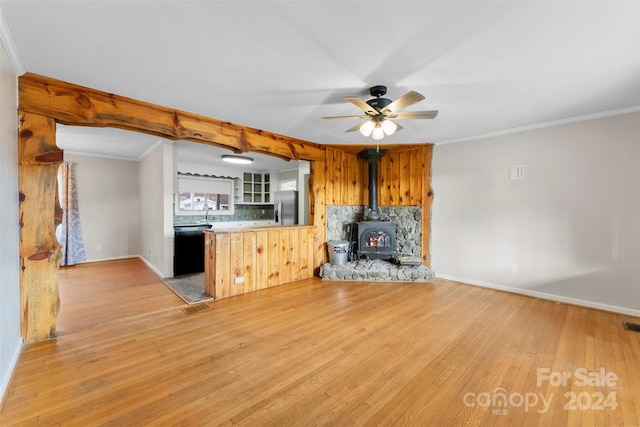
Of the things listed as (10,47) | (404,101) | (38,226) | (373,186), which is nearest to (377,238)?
(373,186)

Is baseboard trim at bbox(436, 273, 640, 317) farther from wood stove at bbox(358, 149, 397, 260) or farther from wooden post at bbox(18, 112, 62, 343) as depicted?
wooden post at bbox(18, 112, 62, 343)

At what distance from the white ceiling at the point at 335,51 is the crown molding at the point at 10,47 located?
0.11 ft

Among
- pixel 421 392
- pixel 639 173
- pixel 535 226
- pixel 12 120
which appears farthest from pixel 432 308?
pixel 12 120

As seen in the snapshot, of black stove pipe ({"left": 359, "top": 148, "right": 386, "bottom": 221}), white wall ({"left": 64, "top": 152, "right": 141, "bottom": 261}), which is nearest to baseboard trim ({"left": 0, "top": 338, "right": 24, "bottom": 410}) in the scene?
white wall ({"left": 64, "top": 152, "right": 141, "bottom": 261})

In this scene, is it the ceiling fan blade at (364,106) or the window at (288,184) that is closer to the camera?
the ceiling fan blade at (364,106)

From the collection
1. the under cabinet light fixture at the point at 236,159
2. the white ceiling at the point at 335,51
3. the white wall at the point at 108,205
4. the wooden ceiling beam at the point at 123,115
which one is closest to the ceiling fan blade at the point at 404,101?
the white ceiling at the point at 335,51

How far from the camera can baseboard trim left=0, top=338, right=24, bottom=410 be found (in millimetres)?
1646

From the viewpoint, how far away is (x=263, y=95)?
8.72ft

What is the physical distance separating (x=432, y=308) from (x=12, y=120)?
4.51 meters

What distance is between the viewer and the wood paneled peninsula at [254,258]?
354cm

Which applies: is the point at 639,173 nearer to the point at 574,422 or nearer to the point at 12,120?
the point at 574,422

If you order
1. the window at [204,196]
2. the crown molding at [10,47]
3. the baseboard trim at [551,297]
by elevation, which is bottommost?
the baseboard trim at [551,297]

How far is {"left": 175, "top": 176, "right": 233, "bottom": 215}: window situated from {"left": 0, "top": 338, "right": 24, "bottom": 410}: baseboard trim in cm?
412

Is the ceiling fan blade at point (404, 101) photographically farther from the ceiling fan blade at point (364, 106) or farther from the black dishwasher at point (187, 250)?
the black dishwasher at point (187, 250)
